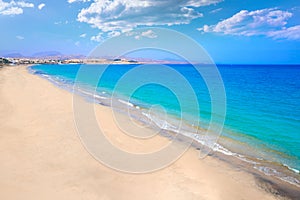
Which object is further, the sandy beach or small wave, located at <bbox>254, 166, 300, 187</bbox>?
small wave, located at <bbox>254, 166, 300, 187</bbox>

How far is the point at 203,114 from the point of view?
58.3 ft

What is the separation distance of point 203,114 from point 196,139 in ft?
20.6

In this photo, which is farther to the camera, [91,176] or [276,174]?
[276,174]

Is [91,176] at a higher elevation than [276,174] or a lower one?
higher

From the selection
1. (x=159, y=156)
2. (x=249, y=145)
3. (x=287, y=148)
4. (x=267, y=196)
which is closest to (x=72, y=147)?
(x=159, y=156)

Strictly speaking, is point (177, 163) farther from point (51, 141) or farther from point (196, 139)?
point (51, 141)

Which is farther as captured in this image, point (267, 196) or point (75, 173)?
point (75, 173)

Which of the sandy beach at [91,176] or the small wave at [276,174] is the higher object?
the sandy beach at [91,176]

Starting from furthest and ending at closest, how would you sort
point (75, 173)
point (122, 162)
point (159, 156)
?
point (159, 156) → point (122, 162) → point (75, 173)

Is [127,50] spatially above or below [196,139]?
above

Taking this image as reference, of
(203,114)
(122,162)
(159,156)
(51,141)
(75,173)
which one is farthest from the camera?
(203,114)

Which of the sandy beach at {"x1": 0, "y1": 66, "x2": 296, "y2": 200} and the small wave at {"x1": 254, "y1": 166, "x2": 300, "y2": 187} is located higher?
the sandy beach at {"x1": 0, "y1": 66, "x2": 296, "y2": 200}

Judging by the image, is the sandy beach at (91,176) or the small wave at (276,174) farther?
the small wave at (276,174)

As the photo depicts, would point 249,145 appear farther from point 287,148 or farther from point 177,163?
point 177,163
